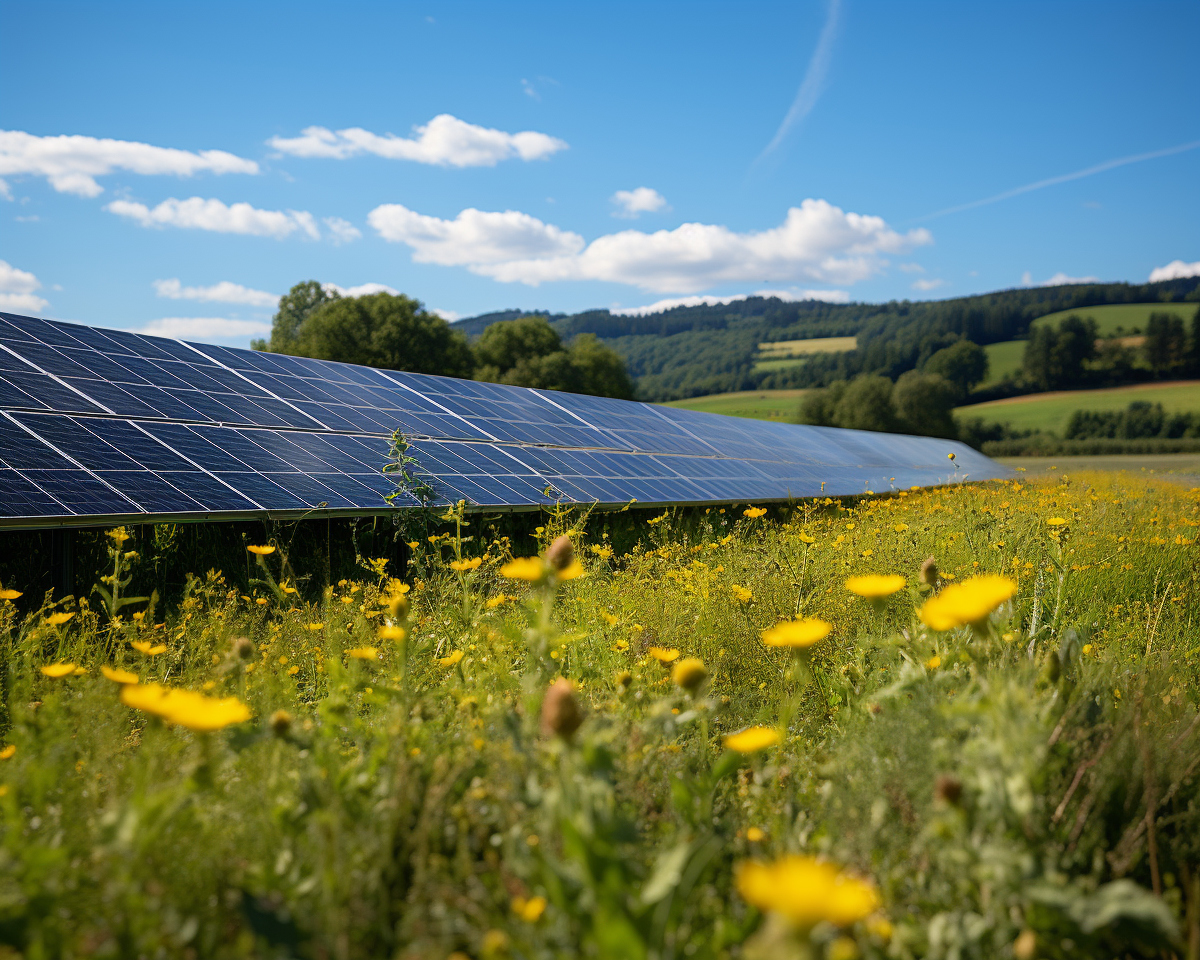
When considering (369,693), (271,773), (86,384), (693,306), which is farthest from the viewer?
(693,306)

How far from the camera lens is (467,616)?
11.9 ft

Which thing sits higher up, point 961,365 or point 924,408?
point 961,365

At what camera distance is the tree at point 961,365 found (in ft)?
241

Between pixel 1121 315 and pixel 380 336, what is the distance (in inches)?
3217

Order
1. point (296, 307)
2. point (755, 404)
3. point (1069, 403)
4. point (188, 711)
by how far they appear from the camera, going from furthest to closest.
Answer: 1. point (755, 404)
2. point (1069, 403)
3. point (296, 307)
4. point (188, 711)

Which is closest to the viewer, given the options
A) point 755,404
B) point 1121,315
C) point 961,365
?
point 755,404

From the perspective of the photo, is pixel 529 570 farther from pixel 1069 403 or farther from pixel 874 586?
pixel 1069 403

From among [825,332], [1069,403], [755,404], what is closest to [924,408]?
[1069,403]

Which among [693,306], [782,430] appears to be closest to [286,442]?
[782,430]

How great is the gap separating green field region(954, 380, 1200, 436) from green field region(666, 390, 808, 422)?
49.4ft

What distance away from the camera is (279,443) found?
7.71 metres

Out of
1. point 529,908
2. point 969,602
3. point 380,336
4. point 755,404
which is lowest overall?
point 529,908

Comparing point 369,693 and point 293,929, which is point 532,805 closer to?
point 293,929

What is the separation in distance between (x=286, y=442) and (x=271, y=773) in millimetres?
6326
